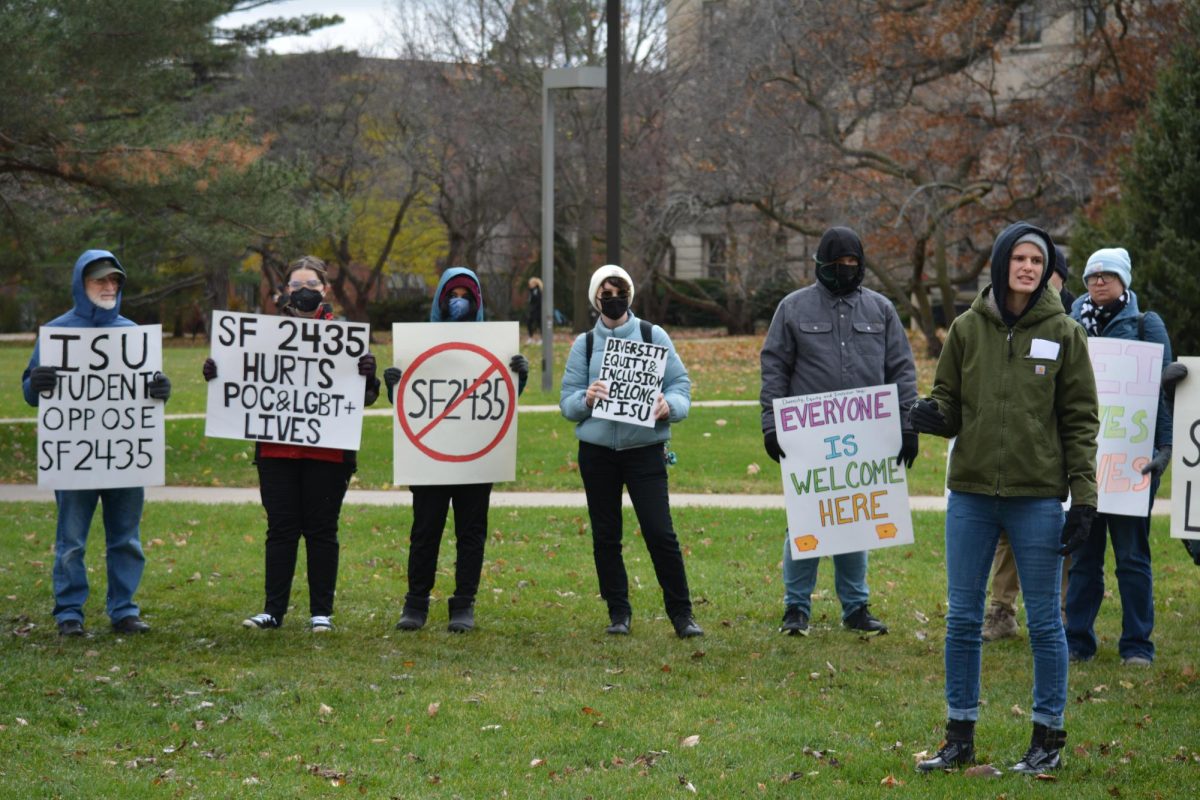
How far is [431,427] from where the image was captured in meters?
8.58


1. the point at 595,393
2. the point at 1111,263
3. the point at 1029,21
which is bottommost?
the point at 595,393

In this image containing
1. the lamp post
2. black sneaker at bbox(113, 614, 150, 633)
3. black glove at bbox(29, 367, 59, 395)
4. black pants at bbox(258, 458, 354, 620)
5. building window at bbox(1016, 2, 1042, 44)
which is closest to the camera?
black glove at bbox(29, 367, 59, 395)

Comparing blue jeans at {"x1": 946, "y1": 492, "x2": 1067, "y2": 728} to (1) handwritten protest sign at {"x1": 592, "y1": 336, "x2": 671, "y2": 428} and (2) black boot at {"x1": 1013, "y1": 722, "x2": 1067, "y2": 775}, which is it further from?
(1) handwritten protest sign at {"x1": 592, "y1": 336, "x2": 671, "y2": 428}

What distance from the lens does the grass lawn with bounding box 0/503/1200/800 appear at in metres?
5.68

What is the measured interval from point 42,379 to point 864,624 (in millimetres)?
4879

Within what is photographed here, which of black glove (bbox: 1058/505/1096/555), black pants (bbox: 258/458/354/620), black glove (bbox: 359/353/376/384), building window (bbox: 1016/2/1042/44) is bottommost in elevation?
black pants (bbox: 258/458/354/620)

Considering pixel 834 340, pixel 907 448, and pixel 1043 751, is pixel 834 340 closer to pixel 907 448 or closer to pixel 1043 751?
pixel 907 448

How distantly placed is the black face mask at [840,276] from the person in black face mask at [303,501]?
8.56 ft

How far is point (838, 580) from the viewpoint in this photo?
8562 millimetres

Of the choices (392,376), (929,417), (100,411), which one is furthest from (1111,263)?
(100,411)

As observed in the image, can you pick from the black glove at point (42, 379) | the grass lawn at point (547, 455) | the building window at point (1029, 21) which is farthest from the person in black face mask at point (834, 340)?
the building window at point (1029, 21)

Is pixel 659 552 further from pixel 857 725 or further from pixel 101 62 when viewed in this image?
pixel 101 62

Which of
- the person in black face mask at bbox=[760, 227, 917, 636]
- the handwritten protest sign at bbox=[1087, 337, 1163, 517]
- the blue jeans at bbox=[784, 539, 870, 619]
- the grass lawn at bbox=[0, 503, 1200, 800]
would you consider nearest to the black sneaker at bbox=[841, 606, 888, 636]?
the blue jeans at bbox=[784, 539, 870, 619]

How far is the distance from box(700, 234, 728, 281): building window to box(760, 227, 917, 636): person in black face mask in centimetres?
3366
